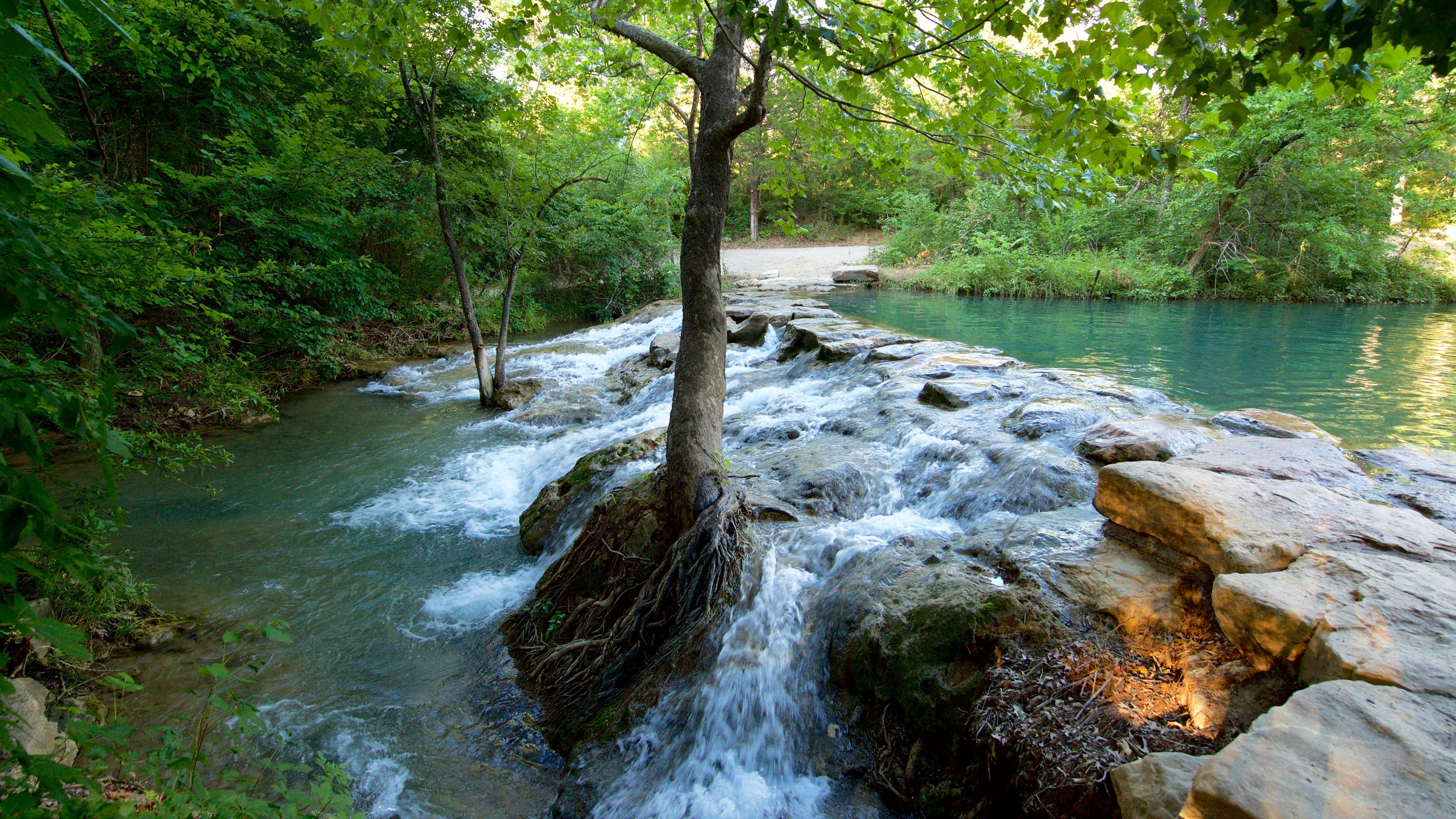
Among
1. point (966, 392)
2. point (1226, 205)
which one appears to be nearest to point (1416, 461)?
point (966, 392)

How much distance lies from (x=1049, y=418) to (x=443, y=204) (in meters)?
7.91

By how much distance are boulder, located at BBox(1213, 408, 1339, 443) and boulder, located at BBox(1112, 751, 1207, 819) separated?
3.93 meters

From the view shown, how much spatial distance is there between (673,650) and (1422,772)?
3.02 metres

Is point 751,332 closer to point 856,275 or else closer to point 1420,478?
point 1420,478

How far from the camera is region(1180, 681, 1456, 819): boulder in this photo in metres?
1.66

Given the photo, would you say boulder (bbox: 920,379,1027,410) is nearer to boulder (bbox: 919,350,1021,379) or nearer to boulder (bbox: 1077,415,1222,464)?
boulder (bbox: 919,350,1021,379)

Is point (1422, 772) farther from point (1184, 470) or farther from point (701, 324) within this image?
point (701, 324)

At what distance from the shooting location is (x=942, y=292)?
23062 mm

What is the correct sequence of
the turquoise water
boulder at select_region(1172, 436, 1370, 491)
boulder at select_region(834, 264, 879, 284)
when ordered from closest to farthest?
boulder at select_region(1172, 436, 1370, 491) → the turquoise water → boulder at select_region(834, 264, 879, 284)

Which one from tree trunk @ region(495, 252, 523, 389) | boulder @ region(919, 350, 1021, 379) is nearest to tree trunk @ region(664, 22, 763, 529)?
boulder @ region(919, 350, 1021, 379)

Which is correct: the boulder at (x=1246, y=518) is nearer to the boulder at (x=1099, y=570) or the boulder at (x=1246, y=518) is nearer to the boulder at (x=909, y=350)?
the boulder at (x=1099, y=570)

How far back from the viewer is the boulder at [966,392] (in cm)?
648

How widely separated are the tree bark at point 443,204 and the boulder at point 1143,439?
795 centimetres

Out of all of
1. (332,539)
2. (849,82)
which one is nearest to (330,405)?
(332,539)
